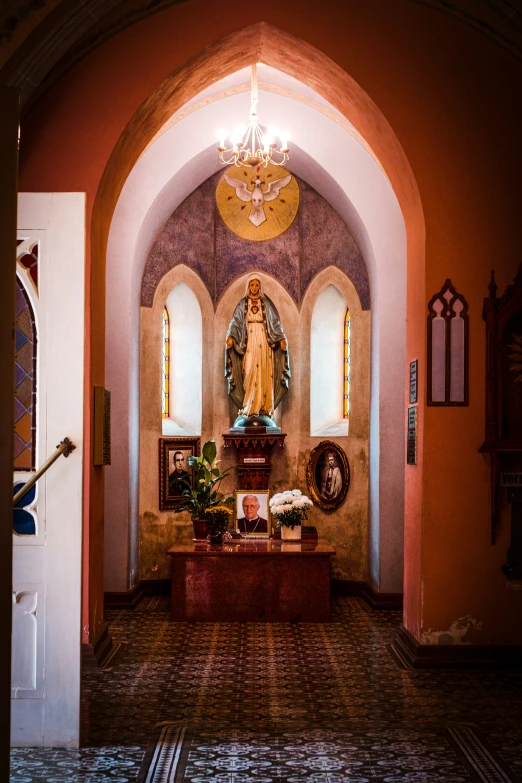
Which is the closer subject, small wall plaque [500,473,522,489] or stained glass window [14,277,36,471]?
stained glass window [14,277,36,471]

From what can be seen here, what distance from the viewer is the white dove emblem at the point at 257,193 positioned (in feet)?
39.0

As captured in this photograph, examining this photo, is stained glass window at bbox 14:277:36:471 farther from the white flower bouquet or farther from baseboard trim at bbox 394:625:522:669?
the white flower bouquet

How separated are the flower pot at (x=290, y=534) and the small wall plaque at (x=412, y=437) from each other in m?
2.62

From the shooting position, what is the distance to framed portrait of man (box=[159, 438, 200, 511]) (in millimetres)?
11422

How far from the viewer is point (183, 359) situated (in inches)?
471

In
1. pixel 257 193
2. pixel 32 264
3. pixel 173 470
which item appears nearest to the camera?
pixel 32 264

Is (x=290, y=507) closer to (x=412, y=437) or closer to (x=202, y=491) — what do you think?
(x=202, y=491)

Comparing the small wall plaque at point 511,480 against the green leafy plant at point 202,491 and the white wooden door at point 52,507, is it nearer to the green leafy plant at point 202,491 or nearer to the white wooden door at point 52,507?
the white wooden door at point 52,507

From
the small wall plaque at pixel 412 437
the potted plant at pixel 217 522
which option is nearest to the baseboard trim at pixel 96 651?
the potted plant at pixel 217 522

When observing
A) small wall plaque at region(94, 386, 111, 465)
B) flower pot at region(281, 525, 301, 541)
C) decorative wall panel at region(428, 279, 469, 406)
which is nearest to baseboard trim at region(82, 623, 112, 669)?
small wall plaque at region(94, 386, 111, 465)

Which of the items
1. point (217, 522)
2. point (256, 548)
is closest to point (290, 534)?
point (256, 548)

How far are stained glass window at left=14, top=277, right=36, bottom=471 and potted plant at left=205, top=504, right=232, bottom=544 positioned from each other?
4623mm

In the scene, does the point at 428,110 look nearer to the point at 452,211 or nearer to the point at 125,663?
the point at 452,211

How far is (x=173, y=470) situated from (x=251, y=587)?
265 centimetres
